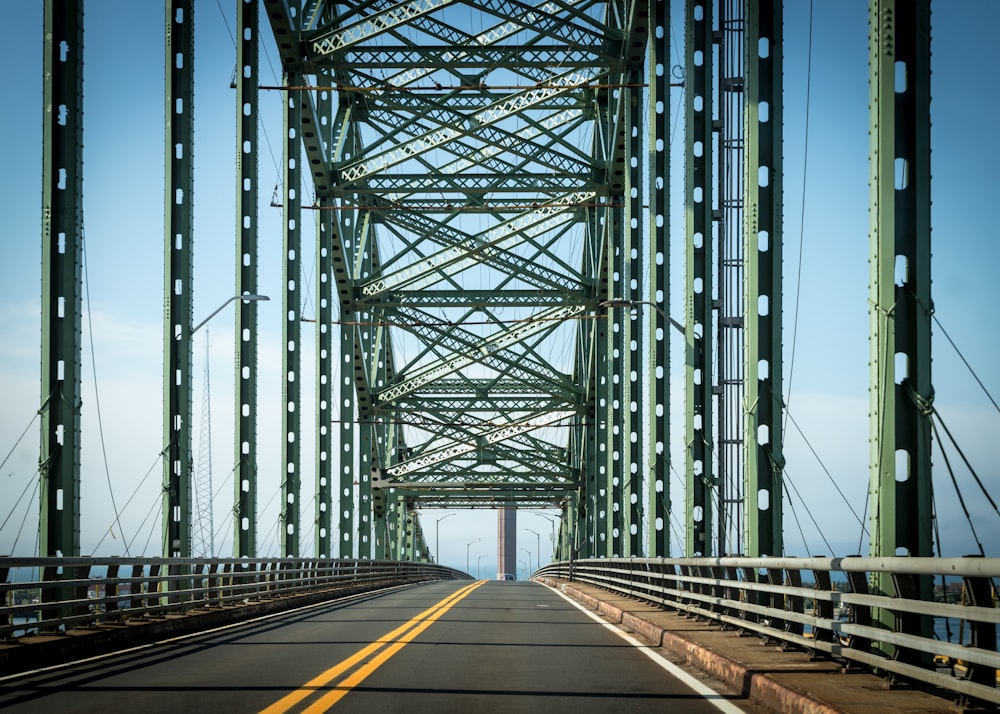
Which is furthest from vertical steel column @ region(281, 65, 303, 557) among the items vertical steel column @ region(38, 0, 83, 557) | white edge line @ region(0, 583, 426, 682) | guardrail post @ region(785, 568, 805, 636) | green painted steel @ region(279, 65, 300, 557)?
guardrail post @ region(785, 568, 805, 636)

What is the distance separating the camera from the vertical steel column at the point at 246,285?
28.3 metres

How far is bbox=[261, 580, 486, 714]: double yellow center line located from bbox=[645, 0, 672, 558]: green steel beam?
9.68 m

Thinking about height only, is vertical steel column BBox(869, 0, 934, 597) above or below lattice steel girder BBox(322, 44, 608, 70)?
below

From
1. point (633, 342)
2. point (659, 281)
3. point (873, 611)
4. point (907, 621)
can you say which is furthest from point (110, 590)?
point (633, 342)

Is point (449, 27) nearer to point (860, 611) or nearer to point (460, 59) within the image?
point (460, 59)

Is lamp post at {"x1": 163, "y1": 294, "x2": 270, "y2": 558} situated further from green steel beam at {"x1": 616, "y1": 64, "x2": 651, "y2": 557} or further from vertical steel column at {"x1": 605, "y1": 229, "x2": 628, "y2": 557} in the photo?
vertical steel column at {"x1": 605, "y1": 229, "x2": 628, "y2": 557}

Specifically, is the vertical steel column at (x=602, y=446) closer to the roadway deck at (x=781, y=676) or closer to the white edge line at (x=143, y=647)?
the white edge line at (x=143, y=647)

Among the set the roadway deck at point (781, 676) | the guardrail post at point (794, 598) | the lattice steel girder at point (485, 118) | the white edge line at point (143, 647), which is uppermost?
the lattice steel girder at point (485, 118)

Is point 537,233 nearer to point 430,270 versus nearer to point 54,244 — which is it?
point 430,270

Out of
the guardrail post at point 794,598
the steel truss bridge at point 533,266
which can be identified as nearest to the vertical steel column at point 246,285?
the steel truss bridge at point 533,266

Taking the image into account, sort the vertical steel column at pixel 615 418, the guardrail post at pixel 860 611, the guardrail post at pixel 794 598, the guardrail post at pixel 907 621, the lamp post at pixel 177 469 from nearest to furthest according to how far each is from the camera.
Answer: the guardrail post at pixel 907 621, the guardrail post at pixel 860 611, the guardrail post at pixel 794 598, the lamp post at pixel 177 469, the vertical steel column at pixel 615 418

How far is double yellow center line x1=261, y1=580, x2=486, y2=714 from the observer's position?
9.62m

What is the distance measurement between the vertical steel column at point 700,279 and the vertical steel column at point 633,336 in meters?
9.58

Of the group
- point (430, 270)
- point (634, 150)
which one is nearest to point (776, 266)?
point (634, 150)
